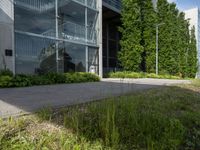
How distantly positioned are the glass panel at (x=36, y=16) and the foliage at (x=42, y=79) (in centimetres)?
304

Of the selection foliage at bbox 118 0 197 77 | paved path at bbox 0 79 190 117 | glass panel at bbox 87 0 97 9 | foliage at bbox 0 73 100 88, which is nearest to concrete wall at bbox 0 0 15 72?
foliage at bbox 0 73 100 88

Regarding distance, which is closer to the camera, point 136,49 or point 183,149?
point 183,149

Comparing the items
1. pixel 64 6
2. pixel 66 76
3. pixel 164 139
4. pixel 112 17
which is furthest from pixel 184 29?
pixel 164 139

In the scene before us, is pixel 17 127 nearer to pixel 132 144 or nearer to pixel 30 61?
pixel 132 144

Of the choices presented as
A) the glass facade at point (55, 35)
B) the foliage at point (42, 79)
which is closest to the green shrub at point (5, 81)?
the foliage at point (42, 79)

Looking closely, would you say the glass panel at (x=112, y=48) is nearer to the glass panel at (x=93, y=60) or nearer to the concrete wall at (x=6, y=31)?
the glass panel at (x=93, y=60)

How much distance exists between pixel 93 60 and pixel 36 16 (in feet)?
22.4

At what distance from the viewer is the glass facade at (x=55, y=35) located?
46.9 feet

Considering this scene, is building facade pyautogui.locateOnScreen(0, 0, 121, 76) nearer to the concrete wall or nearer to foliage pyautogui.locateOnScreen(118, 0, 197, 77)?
the concrete wall

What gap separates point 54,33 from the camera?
54.2 feet

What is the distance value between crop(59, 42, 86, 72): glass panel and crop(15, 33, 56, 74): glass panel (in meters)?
1.08

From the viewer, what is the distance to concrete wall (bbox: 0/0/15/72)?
505 inches

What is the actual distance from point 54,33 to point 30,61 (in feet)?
9.41

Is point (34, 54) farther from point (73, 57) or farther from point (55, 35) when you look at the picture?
point (73, 57)
